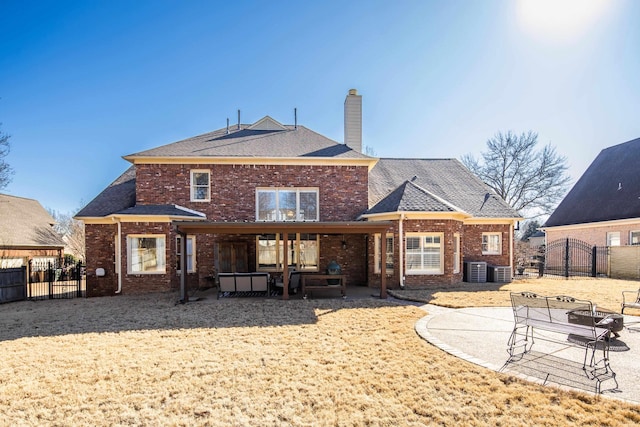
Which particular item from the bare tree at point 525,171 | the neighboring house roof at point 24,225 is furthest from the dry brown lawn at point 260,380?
the bare tree at point 525,171

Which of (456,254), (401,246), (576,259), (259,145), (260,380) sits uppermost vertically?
(259,145)

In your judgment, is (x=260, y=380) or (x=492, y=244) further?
(x=492, y=244)

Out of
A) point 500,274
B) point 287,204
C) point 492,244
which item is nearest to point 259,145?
point 287,204

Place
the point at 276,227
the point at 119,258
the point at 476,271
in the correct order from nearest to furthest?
the point at 276,227
the point at 119,258
the point at 476,271

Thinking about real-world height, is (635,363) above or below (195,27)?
below

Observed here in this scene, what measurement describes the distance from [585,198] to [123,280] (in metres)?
28.6

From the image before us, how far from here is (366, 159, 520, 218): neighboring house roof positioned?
502 inches

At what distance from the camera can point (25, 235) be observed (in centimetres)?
2053

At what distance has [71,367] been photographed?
4879 millimetres

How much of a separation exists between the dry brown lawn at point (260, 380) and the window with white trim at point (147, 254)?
4.68 m

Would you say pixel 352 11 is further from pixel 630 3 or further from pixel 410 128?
pixel 630 3

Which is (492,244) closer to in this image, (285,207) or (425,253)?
(425,253)

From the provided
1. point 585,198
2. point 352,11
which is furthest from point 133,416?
point 585,198

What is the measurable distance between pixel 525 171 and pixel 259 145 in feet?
88.1
